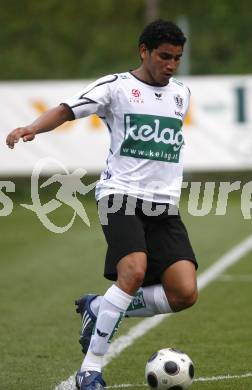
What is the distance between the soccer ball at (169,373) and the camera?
6.93 meters

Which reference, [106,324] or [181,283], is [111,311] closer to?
[106,324]

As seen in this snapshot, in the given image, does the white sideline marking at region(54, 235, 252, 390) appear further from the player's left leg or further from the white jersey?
the white jersey

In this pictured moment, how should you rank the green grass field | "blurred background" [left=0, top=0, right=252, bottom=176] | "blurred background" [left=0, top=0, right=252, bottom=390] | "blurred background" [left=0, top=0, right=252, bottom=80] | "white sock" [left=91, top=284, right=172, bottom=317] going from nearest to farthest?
"white sock" [left=91, top=284, right=172, bottom=317] → the green grass field → "blurred background" [left=0, top=0, right=252, bottom=390] → "blurred background" [left=0, top=0, right=252, bottom=176] → "blurred background" [left=0, top=0, right=252, bottom=80]

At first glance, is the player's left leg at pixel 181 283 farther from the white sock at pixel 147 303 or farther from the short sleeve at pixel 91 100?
the short sleeve at pixel 91 100

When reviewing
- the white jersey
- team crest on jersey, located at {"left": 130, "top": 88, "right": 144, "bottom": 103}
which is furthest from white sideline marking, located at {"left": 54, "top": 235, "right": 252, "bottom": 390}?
team crest on jersey, located at {"left": 130, "top": 88, "right": 144, "bottom": 103}

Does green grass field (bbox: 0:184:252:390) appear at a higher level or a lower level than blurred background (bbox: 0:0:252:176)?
higher

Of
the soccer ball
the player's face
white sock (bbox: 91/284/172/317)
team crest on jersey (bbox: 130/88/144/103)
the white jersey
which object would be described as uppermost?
the player's face

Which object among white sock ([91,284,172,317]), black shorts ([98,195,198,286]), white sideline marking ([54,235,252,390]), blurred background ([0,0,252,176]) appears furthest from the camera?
blurred background ([0,0,252,176])

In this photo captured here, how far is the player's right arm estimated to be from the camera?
22.3 feet

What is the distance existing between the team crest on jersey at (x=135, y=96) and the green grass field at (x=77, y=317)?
1.74 meters

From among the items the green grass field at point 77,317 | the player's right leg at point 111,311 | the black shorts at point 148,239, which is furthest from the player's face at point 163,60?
the green grass field at point 77,317

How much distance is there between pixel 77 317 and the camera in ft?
33.1

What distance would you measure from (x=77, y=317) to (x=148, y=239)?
2960 mm

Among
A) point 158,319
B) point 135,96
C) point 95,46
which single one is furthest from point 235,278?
point 95,46
